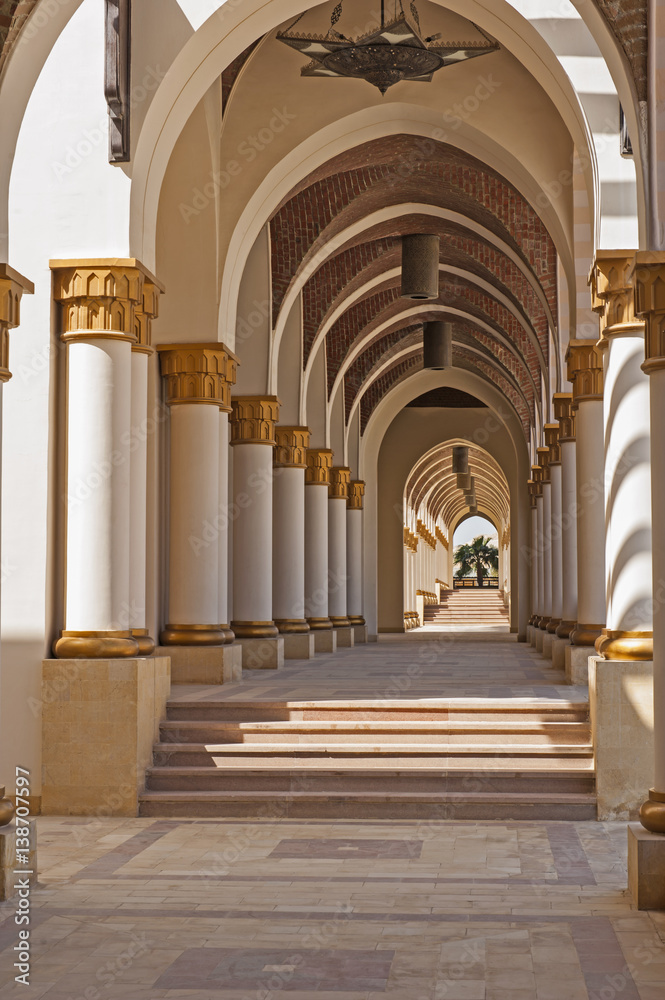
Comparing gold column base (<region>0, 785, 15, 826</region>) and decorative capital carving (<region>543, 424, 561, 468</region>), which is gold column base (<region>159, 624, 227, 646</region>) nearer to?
gold column base (<region>0, 785, 15, 826</region>)

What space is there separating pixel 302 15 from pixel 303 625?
886cm

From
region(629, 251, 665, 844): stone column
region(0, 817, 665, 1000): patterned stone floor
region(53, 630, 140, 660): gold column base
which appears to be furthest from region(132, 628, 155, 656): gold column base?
region(629, 251, 665, 844): stone column

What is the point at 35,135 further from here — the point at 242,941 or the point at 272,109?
the point at 242,941

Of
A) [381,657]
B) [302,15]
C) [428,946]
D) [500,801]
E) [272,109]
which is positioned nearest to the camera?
[428,946]

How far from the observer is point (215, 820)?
8375mm

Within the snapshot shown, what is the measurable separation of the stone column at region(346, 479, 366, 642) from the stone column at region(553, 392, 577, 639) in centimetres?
1035

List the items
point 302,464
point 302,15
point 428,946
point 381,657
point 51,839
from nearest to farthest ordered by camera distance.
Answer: point 428,946
point 51,839
point 302,15
point 302,464
point 381,657

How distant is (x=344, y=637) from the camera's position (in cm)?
2280

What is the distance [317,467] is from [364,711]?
411 inches

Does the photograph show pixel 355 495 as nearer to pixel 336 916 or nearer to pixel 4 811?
pixel 4 811

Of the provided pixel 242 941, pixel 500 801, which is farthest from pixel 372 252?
pixel 242 941

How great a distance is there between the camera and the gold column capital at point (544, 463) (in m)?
19.2

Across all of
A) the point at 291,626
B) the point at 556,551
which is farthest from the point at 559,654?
the point at 291,626
